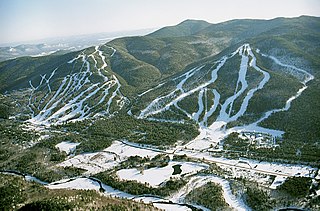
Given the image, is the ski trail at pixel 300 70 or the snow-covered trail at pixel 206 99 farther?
the ski trail at pixel 300 70

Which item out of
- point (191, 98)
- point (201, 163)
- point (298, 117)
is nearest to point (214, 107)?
point (191, 98)

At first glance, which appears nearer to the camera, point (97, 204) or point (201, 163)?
point (97, 204)

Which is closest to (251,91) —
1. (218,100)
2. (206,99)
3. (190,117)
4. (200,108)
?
(218,100)

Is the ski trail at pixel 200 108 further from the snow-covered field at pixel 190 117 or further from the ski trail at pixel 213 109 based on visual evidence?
the ski trail at pixel 213 109

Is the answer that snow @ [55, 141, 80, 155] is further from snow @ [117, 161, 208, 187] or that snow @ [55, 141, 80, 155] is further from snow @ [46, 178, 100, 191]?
snow @ [117, 161, 208, 187]

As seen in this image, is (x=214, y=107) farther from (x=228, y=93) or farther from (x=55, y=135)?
(x=55, y=135)

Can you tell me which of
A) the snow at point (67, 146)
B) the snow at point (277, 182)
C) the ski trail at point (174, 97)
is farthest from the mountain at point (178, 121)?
the snow at point (67, 146)

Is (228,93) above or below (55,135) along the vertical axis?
above
